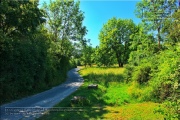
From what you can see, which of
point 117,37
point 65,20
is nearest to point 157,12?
point 65,20

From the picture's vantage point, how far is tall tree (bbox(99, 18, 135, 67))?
5269 centimetres

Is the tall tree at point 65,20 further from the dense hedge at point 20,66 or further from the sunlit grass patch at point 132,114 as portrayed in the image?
the sunlit grass patch at point 132,114

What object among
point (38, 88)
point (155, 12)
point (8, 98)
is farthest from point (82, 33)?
point (8, 98)

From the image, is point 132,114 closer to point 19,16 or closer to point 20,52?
point 20,52

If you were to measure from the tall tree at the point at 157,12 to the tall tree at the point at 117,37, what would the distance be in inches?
1038

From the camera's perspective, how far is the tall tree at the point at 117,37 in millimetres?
52688

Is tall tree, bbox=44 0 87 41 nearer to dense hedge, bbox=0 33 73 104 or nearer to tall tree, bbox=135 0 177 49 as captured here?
tall tree, bbox=135 0 177 49

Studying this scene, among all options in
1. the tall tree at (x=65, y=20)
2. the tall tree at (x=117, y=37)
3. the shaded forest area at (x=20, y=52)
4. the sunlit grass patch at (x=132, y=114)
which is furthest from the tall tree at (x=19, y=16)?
the tall tree at (x=117, y=37)

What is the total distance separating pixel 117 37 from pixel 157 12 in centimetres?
2869

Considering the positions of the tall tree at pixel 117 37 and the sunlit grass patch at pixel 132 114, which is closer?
the sunlit grass patch at pixel 132 114

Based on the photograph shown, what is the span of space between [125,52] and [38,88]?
39.5m

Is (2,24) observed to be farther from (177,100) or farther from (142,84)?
(177,100)

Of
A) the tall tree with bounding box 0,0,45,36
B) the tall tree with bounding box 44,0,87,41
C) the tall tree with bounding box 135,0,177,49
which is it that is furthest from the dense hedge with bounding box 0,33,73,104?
the tall tree with bounding box 44,0,87,41

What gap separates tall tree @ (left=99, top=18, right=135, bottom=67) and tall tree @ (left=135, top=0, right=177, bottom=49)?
26.4 metres
